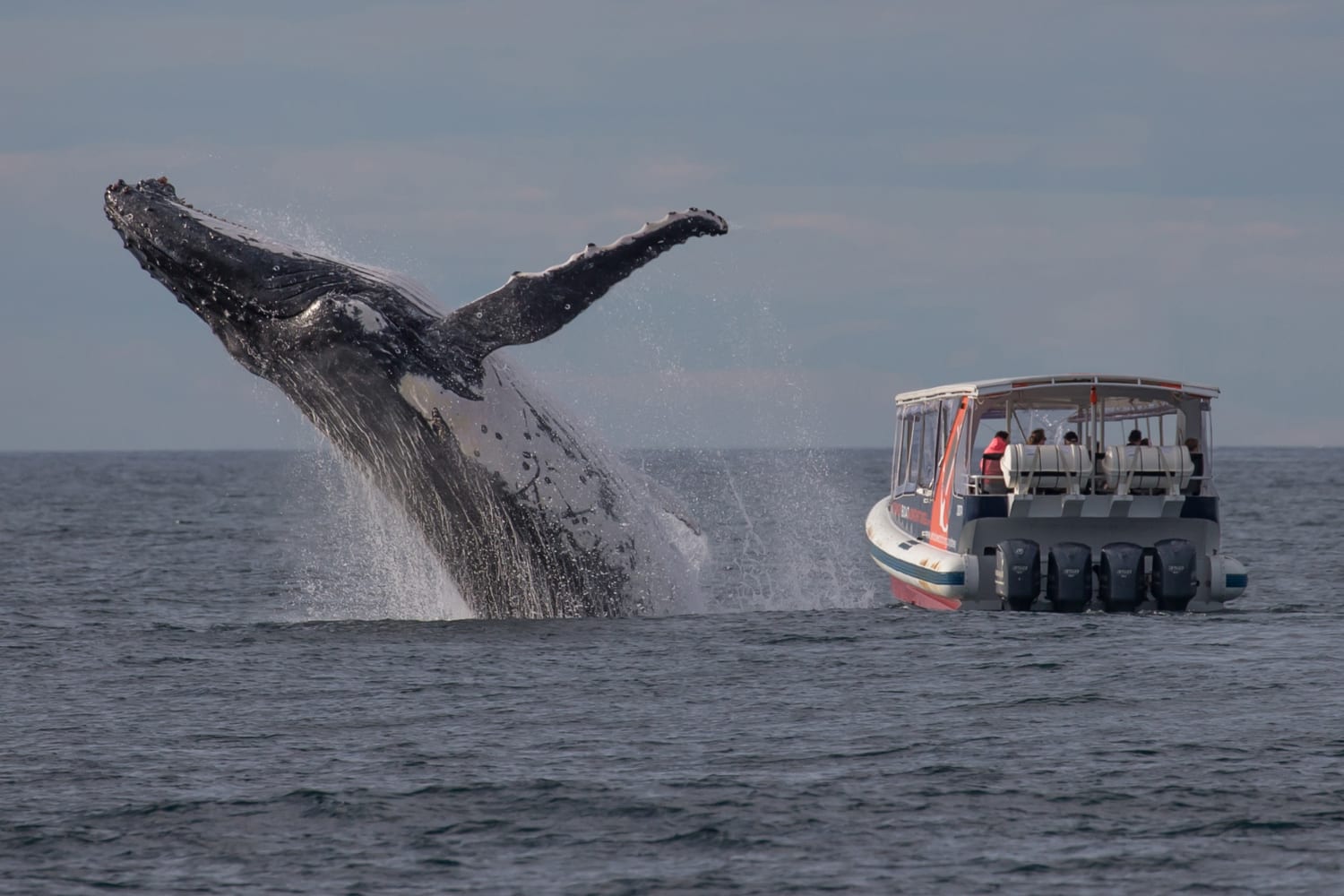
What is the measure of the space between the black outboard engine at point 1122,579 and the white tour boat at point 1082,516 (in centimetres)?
2

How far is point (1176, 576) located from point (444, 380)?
9.64 m

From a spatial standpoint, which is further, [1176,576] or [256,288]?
[1176,576]

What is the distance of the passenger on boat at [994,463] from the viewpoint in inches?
826

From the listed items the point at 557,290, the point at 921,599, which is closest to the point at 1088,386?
the point at 921,599

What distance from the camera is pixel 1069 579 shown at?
1984 centimetres

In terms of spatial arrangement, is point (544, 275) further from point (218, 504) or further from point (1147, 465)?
point (218, 504)

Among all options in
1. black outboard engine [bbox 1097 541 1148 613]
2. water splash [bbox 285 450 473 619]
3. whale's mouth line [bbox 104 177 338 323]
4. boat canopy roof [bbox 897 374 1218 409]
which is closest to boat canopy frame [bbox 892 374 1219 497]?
boat canopy roof [bbox 897 374 1218 409]

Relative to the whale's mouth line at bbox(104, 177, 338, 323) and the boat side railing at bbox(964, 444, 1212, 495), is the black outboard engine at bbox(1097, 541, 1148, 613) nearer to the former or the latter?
the boat side railing at bbox(964, 444, 1212, 495)

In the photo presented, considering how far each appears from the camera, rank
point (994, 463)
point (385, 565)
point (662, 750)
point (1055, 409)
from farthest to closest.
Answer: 1. point (1055, 409)
2. point (994, 463)
3. point (385, 565)
4. point (662, 750)

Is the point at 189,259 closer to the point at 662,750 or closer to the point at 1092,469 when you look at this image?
the point at 662,750

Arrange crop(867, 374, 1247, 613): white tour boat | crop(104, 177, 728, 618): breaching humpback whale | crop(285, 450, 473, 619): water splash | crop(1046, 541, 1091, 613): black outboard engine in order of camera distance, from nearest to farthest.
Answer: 1. crop(104, 177, 728, 618): breaching humpback whale
2. crop(285, 450, 473, 619): water splash
3. crop(1046, 541, 1091, 613): black outboard engine
4. crop(867, 374, 1247, 613): white tour boat

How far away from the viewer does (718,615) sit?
18.5 m

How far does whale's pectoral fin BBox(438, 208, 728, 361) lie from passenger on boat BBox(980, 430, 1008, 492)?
7.83m

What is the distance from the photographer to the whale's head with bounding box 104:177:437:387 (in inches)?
595
